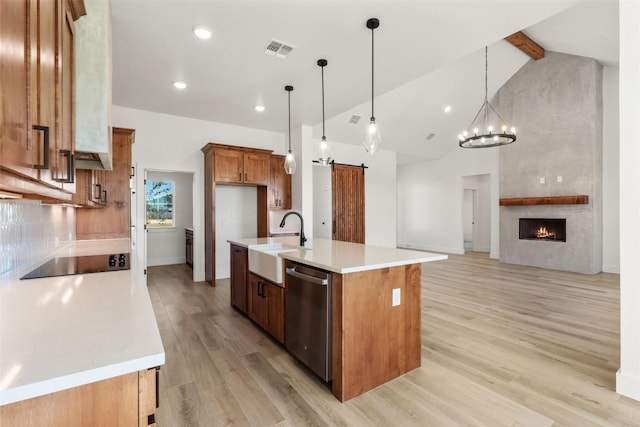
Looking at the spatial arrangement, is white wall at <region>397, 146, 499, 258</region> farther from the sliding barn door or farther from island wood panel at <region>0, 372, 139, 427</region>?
island wood panel at <region>0, 372, 139, 427</region>

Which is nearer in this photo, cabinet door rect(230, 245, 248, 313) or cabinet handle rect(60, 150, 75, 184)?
cabinet handle rect(60, 150, 75, 184)

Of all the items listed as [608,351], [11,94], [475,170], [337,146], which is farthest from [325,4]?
[475,170]

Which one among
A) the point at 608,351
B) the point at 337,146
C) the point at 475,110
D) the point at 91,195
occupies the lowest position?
Answer: the point at 608,351

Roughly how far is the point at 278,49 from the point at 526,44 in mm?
5414

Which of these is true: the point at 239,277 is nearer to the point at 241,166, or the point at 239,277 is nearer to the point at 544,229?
the point at 241,166

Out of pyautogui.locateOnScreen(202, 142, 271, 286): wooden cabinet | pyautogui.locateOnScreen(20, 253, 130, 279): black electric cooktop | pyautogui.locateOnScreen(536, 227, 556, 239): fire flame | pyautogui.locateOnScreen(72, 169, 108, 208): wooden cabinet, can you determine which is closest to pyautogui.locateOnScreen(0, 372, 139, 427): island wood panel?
pyautogui.locateOnScreen(20, 253, 130, 279): black electric cooktop

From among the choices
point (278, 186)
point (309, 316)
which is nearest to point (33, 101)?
point (309, 316)

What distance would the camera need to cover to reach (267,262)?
9.78ft

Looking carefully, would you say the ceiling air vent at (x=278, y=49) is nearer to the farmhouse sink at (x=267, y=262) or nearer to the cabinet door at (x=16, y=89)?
the farmhouse sink at (x=267, y=262)

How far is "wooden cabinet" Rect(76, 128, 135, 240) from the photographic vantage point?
387 cm

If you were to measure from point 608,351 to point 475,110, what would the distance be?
6.45 meters
